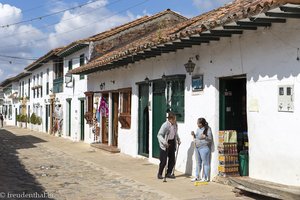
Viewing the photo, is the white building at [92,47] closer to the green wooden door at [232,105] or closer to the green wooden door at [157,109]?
the green wooden door at [157,109]

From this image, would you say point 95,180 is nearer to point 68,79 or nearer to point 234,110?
point 234,110

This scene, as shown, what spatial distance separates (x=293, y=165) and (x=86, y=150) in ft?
37.3

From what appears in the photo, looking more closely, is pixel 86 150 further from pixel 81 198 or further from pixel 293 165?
pixel 293 165

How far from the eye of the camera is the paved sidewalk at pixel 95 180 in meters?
8.50

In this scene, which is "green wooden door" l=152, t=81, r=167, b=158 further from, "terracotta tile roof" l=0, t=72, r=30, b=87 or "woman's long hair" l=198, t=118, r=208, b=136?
"terracotta tile roof" l=0, t=72, r=30, b=87

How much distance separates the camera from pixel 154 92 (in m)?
12.9

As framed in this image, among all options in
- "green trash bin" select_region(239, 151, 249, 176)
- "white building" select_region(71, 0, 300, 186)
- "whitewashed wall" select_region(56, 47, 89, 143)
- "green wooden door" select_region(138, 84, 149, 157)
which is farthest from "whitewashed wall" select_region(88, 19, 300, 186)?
"whitewashed wall" select_region(56, 47, 89, 143)

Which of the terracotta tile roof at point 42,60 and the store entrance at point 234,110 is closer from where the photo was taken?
the store entrance at point 234,110

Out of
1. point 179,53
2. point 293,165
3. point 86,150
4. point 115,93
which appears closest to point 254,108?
point 293,165

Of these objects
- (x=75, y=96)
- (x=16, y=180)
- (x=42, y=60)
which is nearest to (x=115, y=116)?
(x=75, y=96)

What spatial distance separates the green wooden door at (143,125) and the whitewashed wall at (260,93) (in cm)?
283

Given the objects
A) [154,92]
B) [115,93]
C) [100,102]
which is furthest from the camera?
[100,102]

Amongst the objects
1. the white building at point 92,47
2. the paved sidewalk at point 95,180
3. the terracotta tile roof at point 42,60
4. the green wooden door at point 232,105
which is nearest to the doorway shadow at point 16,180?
the paved sidewalk at point 95,180

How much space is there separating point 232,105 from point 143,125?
4.92 meters
